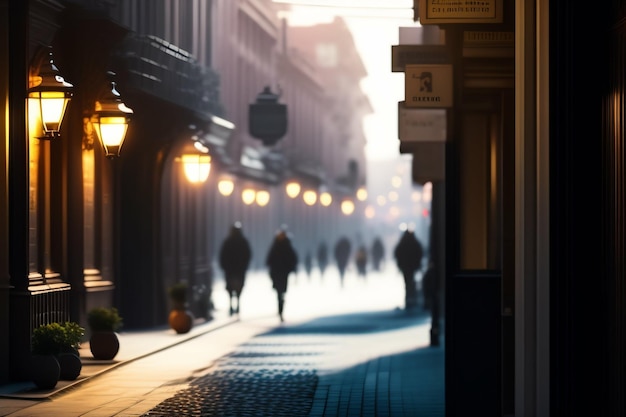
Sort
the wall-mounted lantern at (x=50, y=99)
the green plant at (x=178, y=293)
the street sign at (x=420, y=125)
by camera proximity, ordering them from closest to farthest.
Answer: the wall-mounted lantern at (x=50, y=99), the street sign at (x=420, y=125), the green plant at (x=178, y=293)

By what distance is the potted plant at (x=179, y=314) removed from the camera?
22703 millimetres

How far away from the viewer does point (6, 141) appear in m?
15.2

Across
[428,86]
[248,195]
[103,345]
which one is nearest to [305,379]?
[103,345]

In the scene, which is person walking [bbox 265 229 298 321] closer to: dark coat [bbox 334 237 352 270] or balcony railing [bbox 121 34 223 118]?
balcony railing [bbox 121 34 223 118]

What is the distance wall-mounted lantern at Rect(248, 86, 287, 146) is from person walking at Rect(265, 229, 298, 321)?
468 centimetres

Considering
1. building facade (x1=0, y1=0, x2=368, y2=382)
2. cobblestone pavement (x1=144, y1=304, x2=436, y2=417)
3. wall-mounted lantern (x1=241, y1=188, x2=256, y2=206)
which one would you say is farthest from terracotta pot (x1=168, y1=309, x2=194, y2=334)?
wall-mounted lantern (x1=241, y1=188, x2=256, y2=206)

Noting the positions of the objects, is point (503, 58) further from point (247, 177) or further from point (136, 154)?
point (247, 177)

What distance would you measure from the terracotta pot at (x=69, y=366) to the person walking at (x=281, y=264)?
42.0 feet

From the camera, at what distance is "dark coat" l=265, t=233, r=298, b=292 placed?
28.2 meters

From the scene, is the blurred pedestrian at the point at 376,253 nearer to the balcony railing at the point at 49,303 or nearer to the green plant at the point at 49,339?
the balcony railing at the point at 49,303

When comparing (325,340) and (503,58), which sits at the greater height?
(503,58)

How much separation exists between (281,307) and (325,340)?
221 inches

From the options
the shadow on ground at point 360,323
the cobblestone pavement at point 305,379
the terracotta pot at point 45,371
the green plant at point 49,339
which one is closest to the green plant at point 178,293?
the cobblestone pavement at point 305,379
